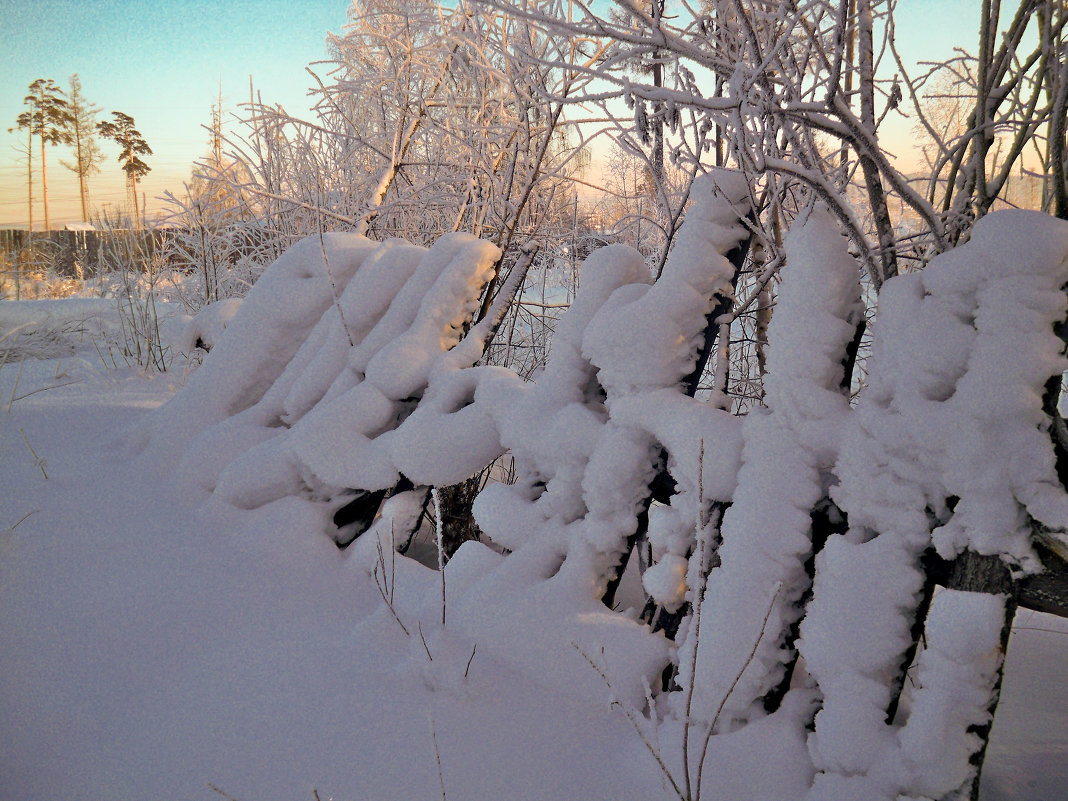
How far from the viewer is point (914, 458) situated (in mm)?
1032

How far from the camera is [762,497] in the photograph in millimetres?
1191

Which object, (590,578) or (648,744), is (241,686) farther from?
(648,744)

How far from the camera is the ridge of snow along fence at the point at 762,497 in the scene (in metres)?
0.95

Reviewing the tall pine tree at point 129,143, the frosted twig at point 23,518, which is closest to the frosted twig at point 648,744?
the frosted twig at point 23,518

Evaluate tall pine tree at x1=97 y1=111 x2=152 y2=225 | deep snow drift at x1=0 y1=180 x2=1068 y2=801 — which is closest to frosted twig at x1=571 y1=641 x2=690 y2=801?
deep snow drift at x1=0 y1=180 x2=1068 y2=801

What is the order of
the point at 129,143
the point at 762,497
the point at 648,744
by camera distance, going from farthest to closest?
the point at 129,143, the point at 762,497, the point at 648,744

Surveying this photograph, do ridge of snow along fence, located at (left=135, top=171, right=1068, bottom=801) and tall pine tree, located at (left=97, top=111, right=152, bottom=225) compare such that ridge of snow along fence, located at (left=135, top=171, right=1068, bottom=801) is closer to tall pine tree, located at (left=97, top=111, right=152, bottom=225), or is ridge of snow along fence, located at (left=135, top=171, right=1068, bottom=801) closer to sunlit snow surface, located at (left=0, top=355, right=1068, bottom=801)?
sunlit snow surface, located at (left=0, top=355, right=1068, bottom=801)

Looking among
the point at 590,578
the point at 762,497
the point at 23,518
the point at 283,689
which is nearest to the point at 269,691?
the point at 283,689

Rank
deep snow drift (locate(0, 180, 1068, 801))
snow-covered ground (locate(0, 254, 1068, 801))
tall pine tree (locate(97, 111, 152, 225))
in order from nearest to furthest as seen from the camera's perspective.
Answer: deep snow drift (locate(0, 180, 1068, 801)) < snow-covered ground (locate(0, 254, 1068, 801)) < tall pine tree (locate(97, 111, 152, 225))

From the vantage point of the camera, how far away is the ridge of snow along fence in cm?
95

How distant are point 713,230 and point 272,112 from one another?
292 cm

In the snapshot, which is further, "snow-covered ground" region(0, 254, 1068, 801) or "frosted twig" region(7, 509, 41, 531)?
"frosted twig" region(7, 509, 41, 531)

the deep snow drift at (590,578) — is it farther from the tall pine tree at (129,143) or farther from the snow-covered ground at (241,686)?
the tall pine tree at (129,143)

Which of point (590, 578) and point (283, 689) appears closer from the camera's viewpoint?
point (283, 689)
